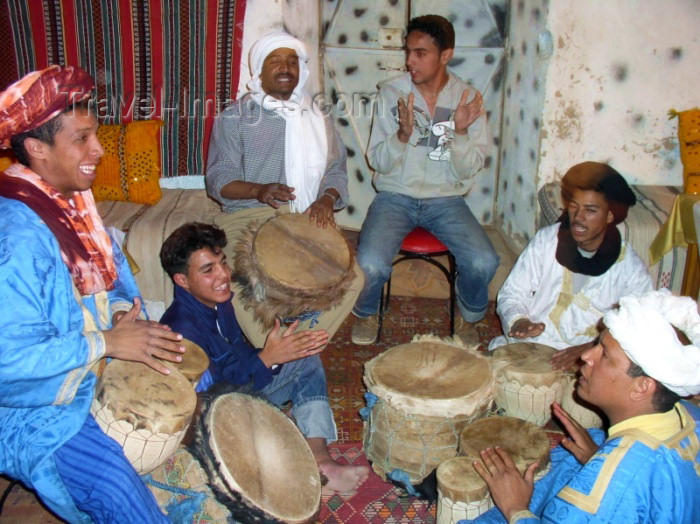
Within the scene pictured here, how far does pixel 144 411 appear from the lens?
Result: 224 centimetres

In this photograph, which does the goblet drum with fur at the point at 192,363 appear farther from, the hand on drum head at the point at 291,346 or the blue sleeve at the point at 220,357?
the hand on drum head at the point at 291,346

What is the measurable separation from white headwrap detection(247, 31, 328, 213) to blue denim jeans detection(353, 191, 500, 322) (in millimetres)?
435

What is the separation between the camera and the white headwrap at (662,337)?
1.81 metres

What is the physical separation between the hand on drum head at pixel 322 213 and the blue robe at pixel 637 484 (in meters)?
1.92

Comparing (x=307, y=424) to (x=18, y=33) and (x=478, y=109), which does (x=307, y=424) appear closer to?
(x=478, y=109)

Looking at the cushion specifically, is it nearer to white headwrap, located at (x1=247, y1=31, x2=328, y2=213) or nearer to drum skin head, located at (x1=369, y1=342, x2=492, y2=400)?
white headwrap, located at (x1=247, y1=31, x2=328, y2=213)

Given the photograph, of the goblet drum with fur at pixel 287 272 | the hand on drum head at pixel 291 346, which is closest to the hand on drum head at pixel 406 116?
the goblet drum with fur at pixel 287 272

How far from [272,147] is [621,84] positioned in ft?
7.52

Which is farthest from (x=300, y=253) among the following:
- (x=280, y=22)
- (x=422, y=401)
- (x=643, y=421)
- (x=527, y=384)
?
(x=280, y=22)

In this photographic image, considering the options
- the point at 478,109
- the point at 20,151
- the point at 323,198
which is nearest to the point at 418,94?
the point at 478,109

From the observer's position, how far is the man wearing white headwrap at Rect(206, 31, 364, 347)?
12.8 feet

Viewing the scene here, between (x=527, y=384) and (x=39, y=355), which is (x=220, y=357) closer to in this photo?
(x=39, y=355)

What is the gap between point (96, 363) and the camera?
2340 millimetres

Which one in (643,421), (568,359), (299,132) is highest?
(299,132)
